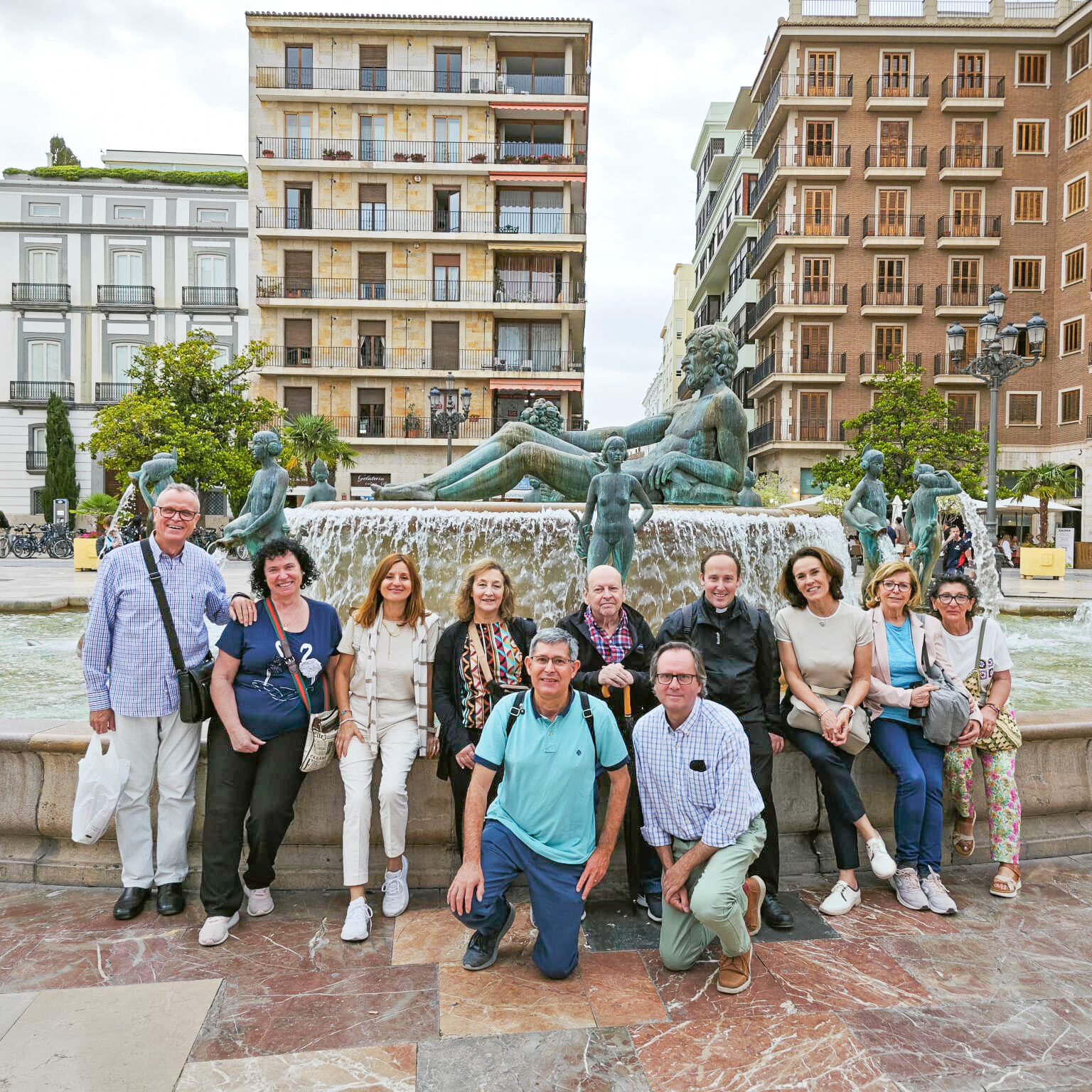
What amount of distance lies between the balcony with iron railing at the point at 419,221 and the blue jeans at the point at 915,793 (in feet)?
119

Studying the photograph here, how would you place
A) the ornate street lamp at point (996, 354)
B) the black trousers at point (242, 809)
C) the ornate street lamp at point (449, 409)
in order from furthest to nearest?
the ornate street lamp at point (449, 409), the ornate street lamp at point (996, 354), the black trousers at point (242, 809)

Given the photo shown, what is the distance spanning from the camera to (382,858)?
371 cm

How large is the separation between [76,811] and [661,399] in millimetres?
95537

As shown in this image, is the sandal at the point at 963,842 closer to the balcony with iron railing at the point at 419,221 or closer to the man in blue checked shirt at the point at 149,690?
the man in blue checked shirt at the point at 149,690

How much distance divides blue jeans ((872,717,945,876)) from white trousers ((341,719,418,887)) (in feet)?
6.47

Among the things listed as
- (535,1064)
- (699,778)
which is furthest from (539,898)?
(699,778)

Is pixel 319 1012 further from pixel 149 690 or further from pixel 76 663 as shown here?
pixel 76 663

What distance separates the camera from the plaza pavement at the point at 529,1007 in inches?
95.3

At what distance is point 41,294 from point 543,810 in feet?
149

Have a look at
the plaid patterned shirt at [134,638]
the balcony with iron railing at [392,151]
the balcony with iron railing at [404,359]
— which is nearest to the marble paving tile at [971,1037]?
the plaid patterned shirt at [134,638]

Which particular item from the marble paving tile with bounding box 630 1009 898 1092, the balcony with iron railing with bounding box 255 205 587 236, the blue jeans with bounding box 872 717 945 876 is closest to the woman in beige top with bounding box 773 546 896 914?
the blue jeans with bounding box 872 717 945 876

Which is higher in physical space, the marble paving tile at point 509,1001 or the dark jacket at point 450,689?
the dark jacket at point 450,689

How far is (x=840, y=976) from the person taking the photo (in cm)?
294

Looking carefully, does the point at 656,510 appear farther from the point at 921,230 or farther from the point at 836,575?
the point at 921,230
